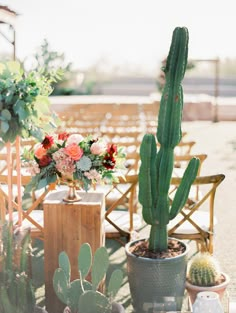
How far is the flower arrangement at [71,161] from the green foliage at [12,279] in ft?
2.26

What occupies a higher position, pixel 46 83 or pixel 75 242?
pixel 46 83

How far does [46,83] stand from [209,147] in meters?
9.34

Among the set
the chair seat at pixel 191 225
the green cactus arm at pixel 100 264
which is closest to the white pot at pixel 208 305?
the green cactus arm at pixel 100 264

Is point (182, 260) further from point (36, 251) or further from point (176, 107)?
point (36, 251)

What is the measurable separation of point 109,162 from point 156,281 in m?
0.85

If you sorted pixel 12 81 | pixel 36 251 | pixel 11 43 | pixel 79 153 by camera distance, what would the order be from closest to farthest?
pixel 12 81
pixel 79 153
pixel 36 251
pixel 11 43

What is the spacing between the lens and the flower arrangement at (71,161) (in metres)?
3.94

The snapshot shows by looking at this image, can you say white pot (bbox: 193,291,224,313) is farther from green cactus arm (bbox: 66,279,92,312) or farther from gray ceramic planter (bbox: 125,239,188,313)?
gray ceramic planter (bbox: 125,239,188,313)

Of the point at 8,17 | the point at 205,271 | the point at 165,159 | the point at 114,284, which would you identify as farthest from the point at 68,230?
the point at 8,17

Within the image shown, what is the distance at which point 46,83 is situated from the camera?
345cm

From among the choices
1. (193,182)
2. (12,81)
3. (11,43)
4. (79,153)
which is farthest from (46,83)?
(11,43)

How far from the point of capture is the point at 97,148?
3973mm

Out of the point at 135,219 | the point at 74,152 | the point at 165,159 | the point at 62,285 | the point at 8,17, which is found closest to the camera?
the point at 62,285

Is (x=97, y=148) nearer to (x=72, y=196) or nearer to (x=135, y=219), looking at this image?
(x=72, y=196)
